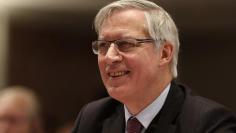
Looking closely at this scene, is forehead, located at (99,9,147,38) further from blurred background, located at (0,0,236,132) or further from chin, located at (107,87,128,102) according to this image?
blurred background, located at (0,0,236,132)

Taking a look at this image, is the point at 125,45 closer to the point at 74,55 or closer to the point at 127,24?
the point at 127,24

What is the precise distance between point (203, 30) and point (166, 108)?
21.1 ft

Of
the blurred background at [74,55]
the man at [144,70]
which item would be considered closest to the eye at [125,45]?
the man at [144,70]

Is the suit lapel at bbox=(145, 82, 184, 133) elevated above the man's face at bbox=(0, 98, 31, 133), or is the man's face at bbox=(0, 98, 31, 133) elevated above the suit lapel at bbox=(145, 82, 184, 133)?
the suit lapel at bbox=(145, 82, 184, 133)

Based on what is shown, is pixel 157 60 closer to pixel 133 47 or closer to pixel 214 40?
pixel 133 47

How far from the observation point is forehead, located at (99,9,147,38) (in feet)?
7.26

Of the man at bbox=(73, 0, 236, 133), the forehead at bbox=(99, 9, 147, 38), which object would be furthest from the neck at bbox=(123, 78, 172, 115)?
the forehead at bbox=(99, 9, 147, 38)

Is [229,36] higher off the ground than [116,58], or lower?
lower

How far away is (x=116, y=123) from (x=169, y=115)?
264 millimetres

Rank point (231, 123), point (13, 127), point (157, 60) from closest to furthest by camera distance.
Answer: point (231, 123), point (157, 60), point (13, 127)

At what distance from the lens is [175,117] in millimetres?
2207

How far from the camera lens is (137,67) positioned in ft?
7.23

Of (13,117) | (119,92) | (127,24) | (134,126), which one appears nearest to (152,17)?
(127,24)

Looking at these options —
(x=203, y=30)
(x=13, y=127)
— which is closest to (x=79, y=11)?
(x=203, y=30)
